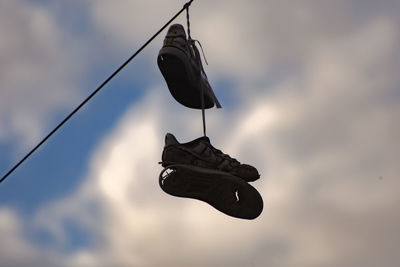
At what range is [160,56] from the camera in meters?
7.69

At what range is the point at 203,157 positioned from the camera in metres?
7.16

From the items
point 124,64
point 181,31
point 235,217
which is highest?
point 181,31

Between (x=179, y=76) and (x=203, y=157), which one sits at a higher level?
(x=179, y=76)

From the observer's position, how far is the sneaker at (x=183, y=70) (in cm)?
768

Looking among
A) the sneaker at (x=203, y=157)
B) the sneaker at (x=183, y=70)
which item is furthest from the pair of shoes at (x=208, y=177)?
the sneaker at (x=183, y=70)

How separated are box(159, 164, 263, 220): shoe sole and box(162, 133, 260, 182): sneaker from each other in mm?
101

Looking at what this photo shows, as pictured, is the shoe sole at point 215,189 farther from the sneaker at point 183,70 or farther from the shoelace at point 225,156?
the sneaker at point 183,70

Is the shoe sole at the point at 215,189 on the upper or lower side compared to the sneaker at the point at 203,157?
lower

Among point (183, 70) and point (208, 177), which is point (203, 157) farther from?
point (183, 70)

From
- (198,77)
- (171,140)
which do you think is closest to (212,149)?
(171,140)

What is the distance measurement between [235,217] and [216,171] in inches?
24.5

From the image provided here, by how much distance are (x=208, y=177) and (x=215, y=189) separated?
0.20 metres

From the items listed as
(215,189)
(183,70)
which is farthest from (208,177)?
(183,70)

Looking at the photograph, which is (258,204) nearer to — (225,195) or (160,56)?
(225,195)
